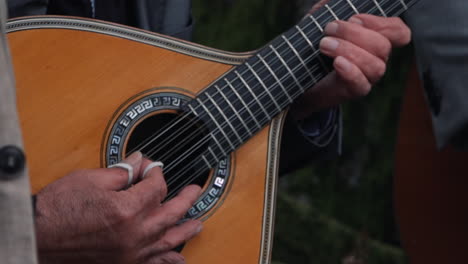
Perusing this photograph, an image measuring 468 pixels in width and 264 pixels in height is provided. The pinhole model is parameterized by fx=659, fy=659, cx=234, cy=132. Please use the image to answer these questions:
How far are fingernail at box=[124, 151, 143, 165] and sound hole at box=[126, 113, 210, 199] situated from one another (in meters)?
0.09

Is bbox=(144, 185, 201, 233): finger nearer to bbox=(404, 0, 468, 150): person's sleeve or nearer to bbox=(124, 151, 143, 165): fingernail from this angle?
bbox=(124, 151, 143, 165): fingernail

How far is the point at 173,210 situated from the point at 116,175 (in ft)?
0.43

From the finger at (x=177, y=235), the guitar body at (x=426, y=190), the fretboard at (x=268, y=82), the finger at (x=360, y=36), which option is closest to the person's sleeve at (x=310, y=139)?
the fretboard at (x=268, y=82)

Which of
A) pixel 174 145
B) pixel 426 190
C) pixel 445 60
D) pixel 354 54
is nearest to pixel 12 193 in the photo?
pixel 174 145

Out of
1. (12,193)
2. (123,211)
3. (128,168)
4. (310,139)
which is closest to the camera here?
(12,193)

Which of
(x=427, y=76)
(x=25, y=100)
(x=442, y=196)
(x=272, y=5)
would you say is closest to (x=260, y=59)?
(x=25, y=100)

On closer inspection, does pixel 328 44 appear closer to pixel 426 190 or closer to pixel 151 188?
pixel 151 188

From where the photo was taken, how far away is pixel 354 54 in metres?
1.44

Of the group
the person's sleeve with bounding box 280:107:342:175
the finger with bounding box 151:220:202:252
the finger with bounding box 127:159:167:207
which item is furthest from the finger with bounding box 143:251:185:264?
the person's sleeve with bounding box 280:107:342:175

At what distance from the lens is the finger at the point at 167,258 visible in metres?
1.31

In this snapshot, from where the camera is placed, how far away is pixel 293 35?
148cm

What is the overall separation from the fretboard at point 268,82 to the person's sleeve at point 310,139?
15cm

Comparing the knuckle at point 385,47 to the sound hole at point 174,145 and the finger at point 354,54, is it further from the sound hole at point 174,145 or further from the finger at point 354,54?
the sound hole at point 174,145

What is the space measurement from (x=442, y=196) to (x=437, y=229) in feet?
0.36
